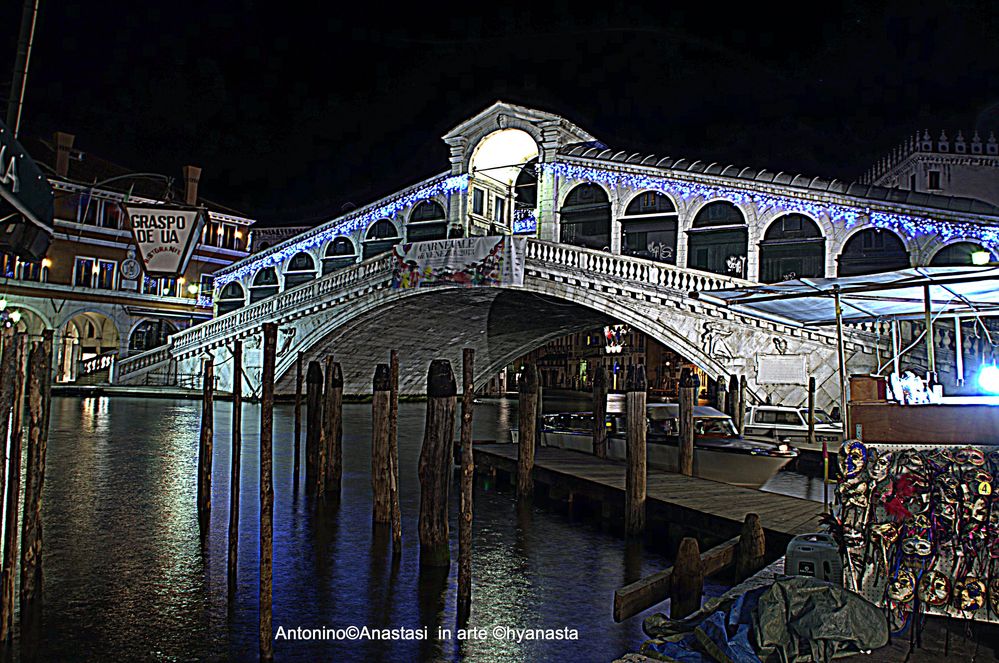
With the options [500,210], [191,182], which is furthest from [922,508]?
[191,182]

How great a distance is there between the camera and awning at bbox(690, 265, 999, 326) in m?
5.39

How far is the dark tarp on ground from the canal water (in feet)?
4.67

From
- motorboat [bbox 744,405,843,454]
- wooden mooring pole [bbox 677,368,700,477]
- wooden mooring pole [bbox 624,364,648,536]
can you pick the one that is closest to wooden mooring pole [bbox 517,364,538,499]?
wooden mooring pole [bbox 677,368,700,477]

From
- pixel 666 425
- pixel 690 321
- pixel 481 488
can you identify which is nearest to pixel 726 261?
pixel 690 321

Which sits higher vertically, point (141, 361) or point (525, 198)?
point (525, 198)

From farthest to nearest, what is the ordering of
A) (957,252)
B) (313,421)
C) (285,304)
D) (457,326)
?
(457,326), (285,304), (957,252), (313,421)

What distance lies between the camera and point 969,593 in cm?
423

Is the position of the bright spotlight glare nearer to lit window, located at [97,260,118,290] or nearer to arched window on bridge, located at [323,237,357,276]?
arched window on bridge, located at [323,237,357,276]

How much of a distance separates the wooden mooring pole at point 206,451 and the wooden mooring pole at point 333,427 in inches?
71.9

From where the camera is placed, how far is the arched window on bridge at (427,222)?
27375 mm

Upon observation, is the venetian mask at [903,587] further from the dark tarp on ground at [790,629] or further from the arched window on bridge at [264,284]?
the arched window on bridge at [264,284]

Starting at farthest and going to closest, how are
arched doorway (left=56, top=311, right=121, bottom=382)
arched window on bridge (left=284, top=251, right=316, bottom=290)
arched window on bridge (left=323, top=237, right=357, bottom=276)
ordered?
arched doorway (left=56, top=311, right=121, bottom=382) → arched window on bridge (left=284, top=251, right=316, bottom=290) → arched window on bridge (left=323, top=237, right=357, bottom=276)

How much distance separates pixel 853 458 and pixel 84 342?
116 feet

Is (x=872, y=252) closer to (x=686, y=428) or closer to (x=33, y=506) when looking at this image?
(x=686, y=428)
